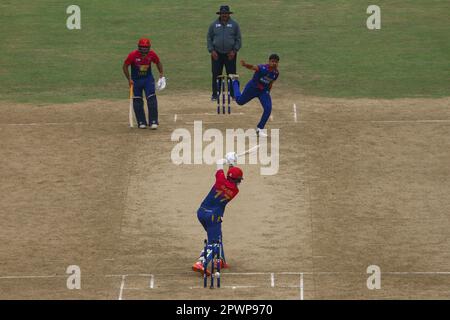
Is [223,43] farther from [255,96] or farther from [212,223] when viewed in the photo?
[212,223]

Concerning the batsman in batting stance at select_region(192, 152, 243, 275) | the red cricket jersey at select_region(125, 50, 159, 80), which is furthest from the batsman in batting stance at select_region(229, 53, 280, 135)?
the batsman in batting stance at select_region(192, 152, 243, 275)

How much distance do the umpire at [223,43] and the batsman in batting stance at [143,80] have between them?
288 centimetres

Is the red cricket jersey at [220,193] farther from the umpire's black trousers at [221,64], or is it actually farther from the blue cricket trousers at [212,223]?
the umpire's black trousers at [221,64]

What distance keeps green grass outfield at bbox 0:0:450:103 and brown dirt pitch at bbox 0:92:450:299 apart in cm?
172

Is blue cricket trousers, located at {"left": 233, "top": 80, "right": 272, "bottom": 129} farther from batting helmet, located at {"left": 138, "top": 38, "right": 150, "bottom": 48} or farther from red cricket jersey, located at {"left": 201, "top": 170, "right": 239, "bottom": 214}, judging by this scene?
red cricket jersey, located at {"left": 201, "top": 170, "right": 239, "bottom": 214}

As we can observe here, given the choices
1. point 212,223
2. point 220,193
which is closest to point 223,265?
point 212,223

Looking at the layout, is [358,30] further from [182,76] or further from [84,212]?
[84,212]

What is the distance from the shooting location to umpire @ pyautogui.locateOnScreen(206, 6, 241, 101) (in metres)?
37.4

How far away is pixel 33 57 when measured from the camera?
42.7 m

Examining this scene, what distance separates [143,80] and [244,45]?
8.88 meters

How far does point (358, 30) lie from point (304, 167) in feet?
44.1

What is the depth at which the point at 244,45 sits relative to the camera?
43500 millimetres

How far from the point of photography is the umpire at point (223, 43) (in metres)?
37.4
